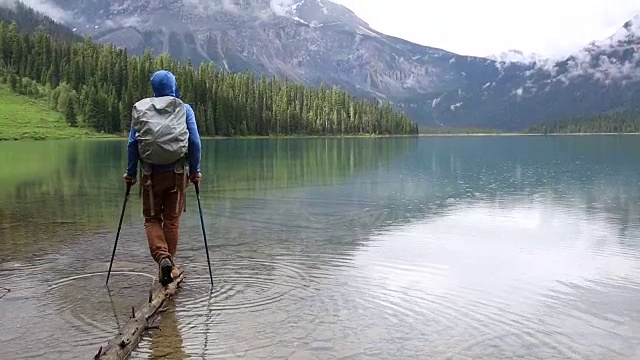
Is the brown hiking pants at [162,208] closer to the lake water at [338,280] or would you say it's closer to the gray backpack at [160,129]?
the gray backpack at [160,129]

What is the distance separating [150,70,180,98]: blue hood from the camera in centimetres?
1082

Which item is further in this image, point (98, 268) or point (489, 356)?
point (98, 268)

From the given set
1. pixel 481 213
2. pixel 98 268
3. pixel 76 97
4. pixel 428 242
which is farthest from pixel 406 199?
pixel 76 97

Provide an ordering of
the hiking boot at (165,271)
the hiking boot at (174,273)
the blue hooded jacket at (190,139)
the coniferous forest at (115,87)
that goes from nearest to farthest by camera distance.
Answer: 1. the hiking boot at (165,271)
2. the blue hooded jacket at (190,139)
3. the hiking boot at (174,273)
4. the coniferous forest at (115,87)

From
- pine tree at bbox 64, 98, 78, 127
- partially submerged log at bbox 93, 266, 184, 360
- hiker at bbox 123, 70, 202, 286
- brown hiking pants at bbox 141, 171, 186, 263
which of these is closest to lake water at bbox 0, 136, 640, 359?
partially submerged log at bbox 93, 266, 184, 360

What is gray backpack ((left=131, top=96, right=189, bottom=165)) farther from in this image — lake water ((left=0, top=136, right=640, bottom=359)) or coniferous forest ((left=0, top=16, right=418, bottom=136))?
coniferous forest ((left=0, top=16, right=418, bottom=136))

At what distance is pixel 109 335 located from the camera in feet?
28.6

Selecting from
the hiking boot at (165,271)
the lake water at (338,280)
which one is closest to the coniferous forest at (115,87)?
the lake water at (338,280)

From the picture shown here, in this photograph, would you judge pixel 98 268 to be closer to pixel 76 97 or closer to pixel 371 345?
pixel 371 345

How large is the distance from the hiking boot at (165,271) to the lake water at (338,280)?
38cm

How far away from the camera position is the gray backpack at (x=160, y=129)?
10.3m

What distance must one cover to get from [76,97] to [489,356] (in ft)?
533

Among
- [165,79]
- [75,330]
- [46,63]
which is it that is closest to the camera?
[75,330]

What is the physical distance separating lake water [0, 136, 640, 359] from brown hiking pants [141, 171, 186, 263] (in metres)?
0.87
